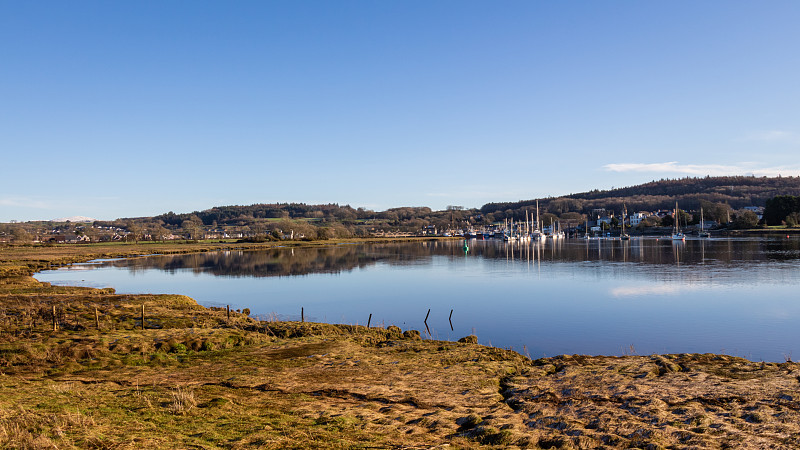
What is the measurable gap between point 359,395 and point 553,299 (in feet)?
77.3

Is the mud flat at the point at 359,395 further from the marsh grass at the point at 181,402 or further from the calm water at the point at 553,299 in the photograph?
the calm water at the point at 553,299

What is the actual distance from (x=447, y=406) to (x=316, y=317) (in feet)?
61.0

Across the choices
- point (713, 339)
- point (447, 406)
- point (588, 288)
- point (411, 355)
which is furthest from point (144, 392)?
point (588, 288)

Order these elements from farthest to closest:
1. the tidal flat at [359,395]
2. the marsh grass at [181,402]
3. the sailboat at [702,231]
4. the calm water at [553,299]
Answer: the sailboat at [702,231] → the calm water at [553,299] → the marsh grass at [181,402] → the tidal flat at [359,395]

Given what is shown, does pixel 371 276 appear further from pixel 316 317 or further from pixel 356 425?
pixel 356 425

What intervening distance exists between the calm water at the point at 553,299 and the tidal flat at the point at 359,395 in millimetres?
4900

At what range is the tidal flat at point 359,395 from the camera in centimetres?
860

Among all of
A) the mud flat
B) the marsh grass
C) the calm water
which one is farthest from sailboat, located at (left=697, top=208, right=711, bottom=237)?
the marsh grass

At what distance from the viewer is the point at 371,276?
5222cm

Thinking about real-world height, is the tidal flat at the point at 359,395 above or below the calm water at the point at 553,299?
above

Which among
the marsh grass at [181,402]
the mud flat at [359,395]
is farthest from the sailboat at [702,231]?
the marsh grass at [181,402]

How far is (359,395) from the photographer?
1174 cm

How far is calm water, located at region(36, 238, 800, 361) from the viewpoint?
20.8m

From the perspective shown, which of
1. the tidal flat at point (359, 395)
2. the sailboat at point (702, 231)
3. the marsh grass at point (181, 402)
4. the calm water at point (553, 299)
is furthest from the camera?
the sailboat at point (702, 231)
